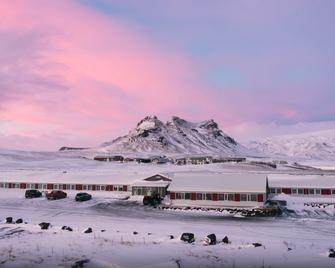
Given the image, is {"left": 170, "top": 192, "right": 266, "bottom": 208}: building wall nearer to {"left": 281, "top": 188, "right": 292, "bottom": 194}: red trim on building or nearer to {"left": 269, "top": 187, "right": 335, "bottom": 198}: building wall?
{"left": 269, "top": 187, "right": 335, "bottom": 198}: building wall

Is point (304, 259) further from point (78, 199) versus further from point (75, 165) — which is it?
point (75, 165)

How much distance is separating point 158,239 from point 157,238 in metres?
0.54

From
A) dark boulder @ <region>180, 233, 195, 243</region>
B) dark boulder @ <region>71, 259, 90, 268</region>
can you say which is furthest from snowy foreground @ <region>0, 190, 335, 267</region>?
dark boulder @ <region>180, 233, 195, 243</region>

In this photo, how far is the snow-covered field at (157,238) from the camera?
1178 inches

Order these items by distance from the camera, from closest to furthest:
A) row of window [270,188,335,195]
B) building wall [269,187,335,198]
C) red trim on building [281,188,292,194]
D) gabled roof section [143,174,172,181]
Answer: building wall [269,187,335,198] → row of window [270,188,335,195] → red trim on building [281,188,292,194] → gabled roof section [143,174,172,181]

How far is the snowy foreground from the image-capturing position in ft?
98.1

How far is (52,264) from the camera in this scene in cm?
2808

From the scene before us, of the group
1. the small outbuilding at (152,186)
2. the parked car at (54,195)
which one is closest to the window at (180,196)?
the small outbuilding at (152,186)

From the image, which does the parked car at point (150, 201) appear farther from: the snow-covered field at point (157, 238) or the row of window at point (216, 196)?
the snow-covered field at point (157, 238)

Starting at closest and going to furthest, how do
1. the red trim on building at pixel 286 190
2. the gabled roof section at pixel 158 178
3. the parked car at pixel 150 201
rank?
1. the parked car at pixel 150 201
2. the red trim on building at pixel 286 190
3. the gabled roof section at pixel 158 178

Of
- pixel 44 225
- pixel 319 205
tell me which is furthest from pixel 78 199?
pixel 319 205

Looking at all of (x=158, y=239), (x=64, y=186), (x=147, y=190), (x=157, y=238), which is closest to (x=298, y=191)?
(x=147, y=190)

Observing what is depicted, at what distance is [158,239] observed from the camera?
3888 cm

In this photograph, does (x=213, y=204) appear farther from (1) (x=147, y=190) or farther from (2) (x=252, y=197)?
(1) (x=147, y=190)
